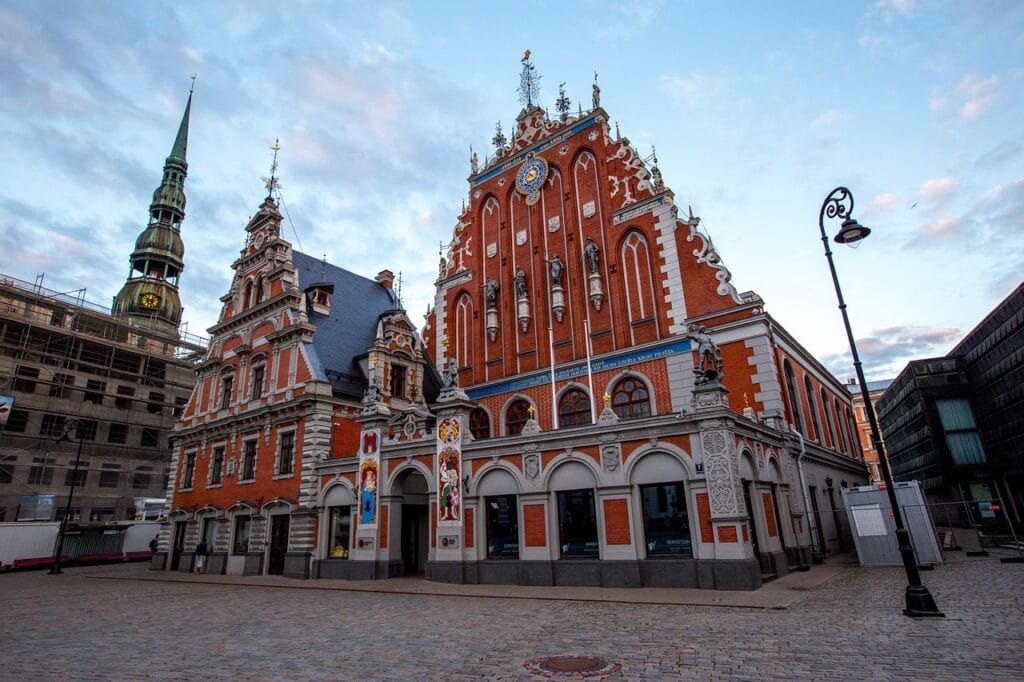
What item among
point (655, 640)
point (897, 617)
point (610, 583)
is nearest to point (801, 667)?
point (655, 640)

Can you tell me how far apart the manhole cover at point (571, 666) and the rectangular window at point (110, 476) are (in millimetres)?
47420

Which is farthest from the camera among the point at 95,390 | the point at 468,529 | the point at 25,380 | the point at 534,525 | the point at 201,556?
the point at 95,390

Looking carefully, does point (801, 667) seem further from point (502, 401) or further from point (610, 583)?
point (502, 401)

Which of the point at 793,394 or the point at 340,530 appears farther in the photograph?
the point at 793,394

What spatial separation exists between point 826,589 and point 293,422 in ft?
70.0

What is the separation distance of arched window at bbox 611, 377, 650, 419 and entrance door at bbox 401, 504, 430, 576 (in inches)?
381

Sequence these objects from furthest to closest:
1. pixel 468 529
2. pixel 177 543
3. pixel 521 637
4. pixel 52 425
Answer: pixel 52 425 < pixel 177 543 < pixel 468 529 < pixel 521 637

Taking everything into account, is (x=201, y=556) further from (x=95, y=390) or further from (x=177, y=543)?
(x=95, y=390)

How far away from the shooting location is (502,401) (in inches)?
1006

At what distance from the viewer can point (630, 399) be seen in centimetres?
2200

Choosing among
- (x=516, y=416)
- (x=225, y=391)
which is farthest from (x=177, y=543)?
(x=516, y=416)

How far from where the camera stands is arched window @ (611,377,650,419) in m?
21.6

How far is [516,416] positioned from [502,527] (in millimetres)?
7054

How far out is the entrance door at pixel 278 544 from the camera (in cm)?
2430
